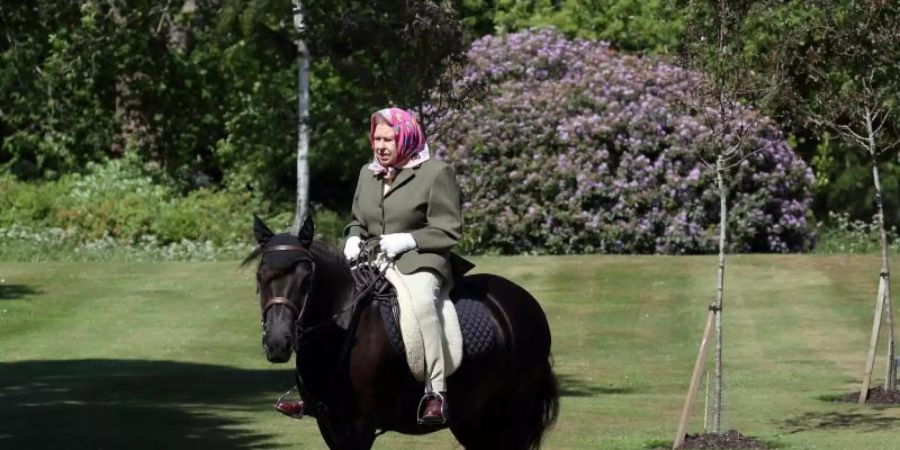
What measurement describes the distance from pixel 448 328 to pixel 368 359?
2.01 ft

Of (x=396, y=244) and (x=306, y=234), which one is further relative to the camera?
(x=396, y=244)

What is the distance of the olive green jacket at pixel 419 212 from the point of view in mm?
9609

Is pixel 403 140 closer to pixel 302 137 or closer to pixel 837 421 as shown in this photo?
pixel 837 421

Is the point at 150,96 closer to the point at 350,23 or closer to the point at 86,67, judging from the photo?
the point at 86,67

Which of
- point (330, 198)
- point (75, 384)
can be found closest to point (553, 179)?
point (330, 198)

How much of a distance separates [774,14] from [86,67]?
24912 millimetres

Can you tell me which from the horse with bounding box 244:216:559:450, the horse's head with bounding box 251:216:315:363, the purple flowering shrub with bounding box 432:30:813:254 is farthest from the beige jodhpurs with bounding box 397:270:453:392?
the purple flowering shrub with bounding box 432:30:813:254

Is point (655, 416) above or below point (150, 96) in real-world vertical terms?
below

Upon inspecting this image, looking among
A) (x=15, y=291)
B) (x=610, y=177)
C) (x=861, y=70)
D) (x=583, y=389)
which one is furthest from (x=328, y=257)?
(x=610, y=177)

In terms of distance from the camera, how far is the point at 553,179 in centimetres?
3111

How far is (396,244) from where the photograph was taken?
9.48 metres

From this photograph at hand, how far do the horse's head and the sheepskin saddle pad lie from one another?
2.36ft

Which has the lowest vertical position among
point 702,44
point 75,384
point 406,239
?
point 75,384

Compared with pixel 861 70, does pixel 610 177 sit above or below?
below
